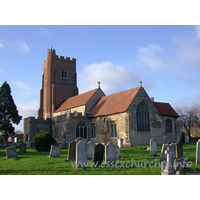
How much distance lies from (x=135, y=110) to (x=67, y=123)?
8.74 metres

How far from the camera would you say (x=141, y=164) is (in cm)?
1052

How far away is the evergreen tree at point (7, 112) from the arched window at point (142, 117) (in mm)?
22445

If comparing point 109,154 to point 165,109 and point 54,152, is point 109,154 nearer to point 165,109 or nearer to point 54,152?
point 54,152

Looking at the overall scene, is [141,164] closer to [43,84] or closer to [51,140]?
[51,140]

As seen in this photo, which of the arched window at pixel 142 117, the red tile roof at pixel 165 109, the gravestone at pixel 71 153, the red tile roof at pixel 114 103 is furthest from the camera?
the red tile roof at pixel 165 109

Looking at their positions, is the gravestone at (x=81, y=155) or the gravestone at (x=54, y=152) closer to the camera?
the gravestone at (x=81, y=155)

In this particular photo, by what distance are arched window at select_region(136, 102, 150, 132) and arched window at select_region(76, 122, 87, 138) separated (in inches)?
302

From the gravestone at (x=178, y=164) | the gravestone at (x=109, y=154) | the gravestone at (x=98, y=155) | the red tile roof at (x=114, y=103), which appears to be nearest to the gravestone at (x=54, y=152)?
the gravestone at (x=98, y=155)

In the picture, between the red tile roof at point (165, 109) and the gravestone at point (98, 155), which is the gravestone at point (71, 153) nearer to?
the gravestone at point (98, 155)

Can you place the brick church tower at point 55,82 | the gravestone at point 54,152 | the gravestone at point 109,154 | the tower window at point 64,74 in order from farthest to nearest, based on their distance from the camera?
the tower window at point 64,74 → the brick church tower at point 55,82 → the gravestone at point 54,152 → the gravestone at point 109,154

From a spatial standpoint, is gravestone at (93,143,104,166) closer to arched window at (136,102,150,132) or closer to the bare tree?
arched window at (136,102,150,132)

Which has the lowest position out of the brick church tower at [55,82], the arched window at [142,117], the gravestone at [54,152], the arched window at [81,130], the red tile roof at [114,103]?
the gravestone at [54,152]

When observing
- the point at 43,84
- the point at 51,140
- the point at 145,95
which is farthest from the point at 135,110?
the point at 43,84

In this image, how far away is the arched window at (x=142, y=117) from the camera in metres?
25.0
